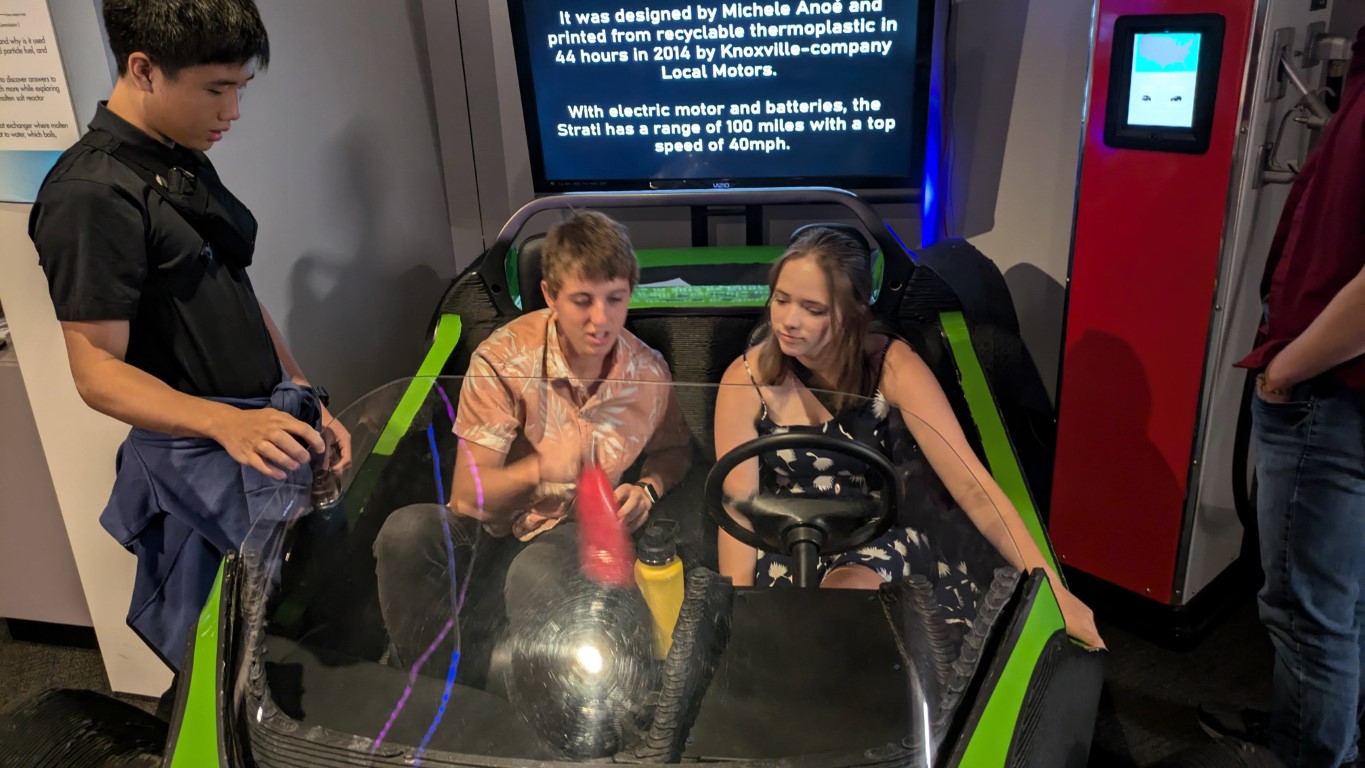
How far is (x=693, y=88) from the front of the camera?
266cm

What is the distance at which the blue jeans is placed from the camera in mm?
1529

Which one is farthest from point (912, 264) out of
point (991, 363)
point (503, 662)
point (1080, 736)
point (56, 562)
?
point (56, 562)

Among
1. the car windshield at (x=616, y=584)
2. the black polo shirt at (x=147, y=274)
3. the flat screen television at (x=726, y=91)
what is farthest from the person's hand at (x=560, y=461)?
the flat screen television at (x=726, y=91)

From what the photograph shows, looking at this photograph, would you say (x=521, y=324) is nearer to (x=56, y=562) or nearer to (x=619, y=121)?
(x=619, y=121)

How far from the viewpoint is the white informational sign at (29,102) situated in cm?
171

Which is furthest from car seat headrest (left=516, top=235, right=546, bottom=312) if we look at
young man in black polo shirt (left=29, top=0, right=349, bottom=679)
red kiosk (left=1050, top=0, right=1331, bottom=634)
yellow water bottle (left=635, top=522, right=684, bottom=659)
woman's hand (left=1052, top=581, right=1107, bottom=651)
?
red kiosk (left=1050, top=0, right=1331, bottom=634)

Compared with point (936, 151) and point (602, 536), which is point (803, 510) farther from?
point (936, 151)

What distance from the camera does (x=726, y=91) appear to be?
265 centimetres

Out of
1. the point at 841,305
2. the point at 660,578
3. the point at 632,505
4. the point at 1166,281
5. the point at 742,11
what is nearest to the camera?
the point at 660,578

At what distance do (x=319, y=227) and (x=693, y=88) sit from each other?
1.04m

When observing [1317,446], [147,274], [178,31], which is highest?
[178,31]

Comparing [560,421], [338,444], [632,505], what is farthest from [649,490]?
[338,444]

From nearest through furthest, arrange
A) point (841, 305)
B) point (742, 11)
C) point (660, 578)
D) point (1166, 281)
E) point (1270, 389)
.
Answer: point (660, 578), point (1270, 389), point (841, 305), point (1166, 281), point (742, 11)

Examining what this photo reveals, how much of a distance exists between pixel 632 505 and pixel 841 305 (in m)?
0.63
